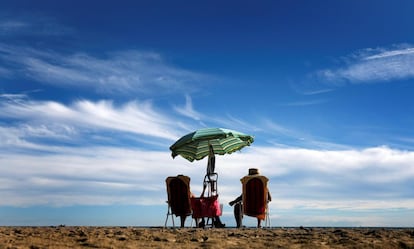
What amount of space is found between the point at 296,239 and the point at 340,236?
0.97 m

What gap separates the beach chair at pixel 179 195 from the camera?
13039 mm

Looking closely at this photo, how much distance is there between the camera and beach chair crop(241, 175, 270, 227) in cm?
1284

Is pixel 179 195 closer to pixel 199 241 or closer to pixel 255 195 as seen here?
pixel 255 195

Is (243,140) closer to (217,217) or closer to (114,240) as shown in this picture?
(217,217)

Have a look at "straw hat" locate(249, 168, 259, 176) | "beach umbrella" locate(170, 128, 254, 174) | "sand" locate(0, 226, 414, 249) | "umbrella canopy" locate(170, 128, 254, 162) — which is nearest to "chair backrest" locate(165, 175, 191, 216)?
"beach umbrella" locate(170, 128, 254, 174)

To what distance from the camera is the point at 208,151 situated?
47.6 ft

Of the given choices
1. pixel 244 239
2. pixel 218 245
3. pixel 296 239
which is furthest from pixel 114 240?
pixel 296 239

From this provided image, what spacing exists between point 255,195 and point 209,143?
2.35 metres

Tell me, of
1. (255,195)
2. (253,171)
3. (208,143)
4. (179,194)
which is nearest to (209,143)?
(208,143)

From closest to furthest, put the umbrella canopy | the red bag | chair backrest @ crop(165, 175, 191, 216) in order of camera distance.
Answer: the red bag, chair backrest @ crop(165, 175, 191, 216), the umbrella canopy

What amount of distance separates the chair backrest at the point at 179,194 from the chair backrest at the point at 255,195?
69.9 inches

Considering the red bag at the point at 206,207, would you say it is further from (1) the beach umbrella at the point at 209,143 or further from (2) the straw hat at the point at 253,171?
(2) the straw hat at the point at 253,171

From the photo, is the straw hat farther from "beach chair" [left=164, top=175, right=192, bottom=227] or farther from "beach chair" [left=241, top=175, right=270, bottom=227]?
"beach chair" [left=164, top=175, right=192, bottom=227]

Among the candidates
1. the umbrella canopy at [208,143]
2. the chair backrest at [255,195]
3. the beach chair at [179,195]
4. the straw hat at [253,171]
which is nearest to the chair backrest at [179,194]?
the beach chair at [179,195]
